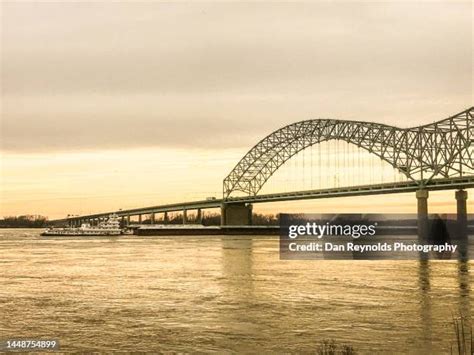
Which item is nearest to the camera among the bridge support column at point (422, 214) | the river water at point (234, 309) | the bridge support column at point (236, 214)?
the river water at point (234, 309)

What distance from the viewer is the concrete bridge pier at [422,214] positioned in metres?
84.6

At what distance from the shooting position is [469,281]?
29984 mm

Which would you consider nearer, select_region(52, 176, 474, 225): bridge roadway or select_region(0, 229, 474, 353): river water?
select_region(0, 229, 474, 353): river water

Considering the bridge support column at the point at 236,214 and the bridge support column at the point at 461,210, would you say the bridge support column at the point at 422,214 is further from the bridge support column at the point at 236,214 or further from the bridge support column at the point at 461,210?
the bridge support column at the point at 236,214

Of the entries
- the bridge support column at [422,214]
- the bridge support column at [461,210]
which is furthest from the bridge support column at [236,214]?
the bridge support column at [461,210]

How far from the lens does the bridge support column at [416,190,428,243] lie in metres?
84.6

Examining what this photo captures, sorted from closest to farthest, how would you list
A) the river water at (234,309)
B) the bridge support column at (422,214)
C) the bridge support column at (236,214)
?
the river water at (234,309) → the bridge support column at (422,214) → the bridge support column at (236,214)

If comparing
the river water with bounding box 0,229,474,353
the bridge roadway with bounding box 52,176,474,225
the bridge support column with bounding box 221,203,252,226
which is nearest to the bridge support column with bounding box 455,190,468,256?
the bridge roadway with bounding box 52,176,474,225

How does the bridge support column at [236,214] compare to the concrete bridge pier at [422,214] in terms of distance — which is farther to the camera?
the bridge support column at [236,214]

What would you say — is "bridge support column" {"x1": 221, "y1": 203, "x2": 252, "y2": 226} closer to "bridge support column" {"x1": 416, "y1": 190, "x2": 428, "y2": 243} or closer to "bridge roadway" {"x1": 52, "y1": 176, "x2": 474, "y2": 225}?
"bridge roadway" {"x1": 52, "y1": 176, "x2": 474, "y2": 225}

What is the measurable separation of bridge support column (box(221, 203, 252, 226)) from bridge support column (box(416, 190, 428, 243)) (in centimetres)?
4804

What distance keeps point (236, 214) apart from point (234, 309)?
112508mm

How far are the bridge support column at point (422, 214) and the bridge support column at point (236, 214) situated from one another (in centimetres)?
4804

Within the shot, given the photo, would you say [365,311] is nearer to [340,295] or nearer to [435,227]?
[340,295]
